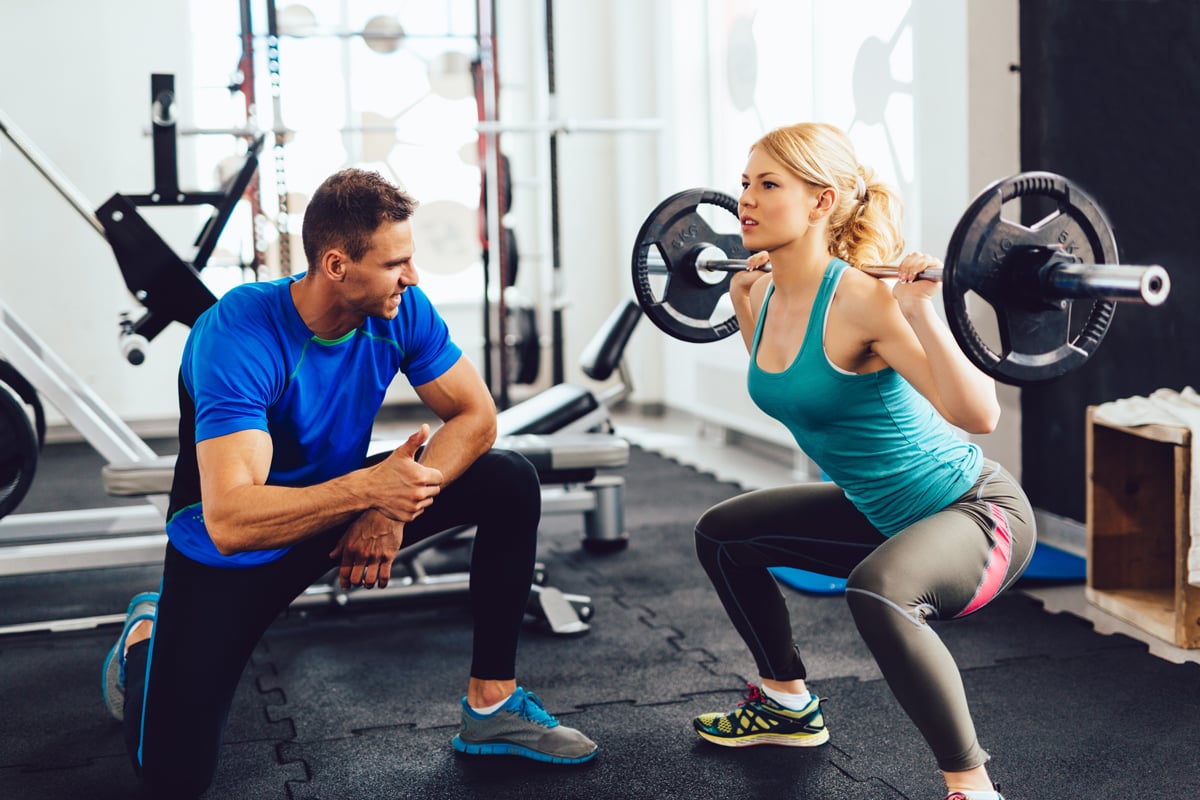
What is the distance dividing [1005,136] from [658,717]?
6.64 feet

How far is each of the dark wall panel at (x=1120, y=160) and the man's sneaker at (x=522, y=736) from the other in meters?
1.34

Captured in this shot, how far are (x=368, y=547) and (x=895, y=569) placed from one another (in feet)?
2.59

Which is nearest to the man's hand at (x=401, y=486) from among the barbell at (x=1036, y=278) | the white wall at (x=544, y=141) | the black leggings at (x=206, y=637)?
the black leggings at (x=206, y=637)

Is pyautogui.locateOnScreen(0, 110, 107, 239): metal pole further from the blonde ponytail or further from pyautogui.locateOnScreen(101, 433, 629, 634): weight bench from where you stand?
the blonde ponytail

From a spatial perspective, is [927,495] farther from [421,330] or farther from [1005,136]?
[1005,136]

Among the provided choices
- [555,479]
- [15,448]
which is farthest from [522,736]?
[15,448]

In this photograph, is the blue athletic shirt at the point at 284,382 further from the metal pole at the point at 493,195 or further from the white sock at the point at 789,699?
the metal pole at the point at 493,195

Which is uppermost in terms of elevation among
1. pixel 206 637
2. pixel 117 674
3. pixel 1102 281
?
pixel 1102 281

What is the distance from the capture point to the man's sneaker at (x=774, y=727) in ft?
6.62

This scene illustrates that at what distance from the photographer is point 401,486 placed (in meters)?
1.77

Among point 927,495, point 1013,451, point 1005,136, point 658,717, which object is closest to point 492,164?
point 1005,136

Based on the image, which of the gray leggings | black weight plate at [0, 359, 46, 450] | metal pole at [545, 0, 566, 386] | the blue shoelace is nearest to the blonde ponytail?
the gray leggings

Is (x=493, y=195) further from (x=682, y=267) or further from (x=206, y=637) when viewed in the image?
(x=206, y=637)

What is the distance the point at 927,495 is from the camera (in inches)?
67.3
